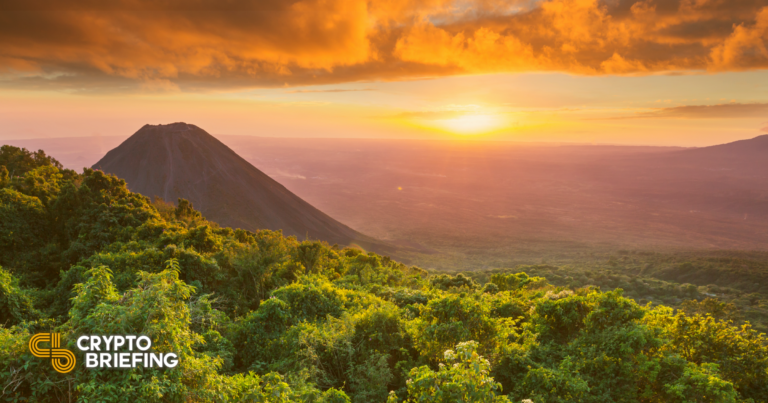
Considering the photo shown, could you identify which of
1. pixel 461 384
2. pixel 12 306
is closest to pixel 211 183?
pixel 12 306

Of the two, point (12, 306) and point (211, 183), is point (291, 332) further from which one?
point (211, 183)

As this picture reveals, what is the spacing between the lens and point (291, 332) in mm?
15758

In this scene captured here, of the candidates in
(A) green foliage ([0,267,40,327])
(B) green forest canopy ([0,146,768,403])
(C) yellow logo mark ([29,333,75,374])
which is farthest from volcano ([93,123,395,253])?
(C) yellow logo mark ([29,333,75,374])

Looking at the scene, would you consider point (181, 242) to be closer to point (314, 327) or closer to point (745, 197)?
point (314, 327)

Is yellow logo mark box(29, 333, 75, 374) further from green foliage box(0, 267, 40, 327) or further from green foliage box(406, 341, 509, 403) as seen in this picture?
green foliage box(0, 267, 40, 327)

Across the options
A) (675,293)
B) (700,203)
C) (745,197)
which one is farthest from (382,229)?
(745,197)

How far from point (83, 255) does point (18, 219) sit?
482 centimetres

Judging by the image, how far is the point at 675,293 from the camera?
50688 mm

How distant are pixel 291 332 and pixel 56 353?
919 cm

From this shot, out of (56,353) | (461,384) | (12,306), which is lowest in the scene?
(12,306)

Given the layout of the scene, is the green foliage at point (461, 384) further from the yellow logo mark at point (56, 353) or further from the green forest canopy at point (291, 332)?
the yellow logo mark at point (56, 353)

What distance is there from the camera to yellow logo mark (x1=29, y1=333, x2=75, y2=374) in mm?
7402

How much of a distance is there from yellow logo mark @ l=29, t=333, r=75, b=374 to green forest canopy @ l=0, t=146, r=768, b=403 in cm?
19

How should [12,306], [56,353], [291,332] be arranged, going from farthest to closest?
[291,332], [12,306], [56,353]
